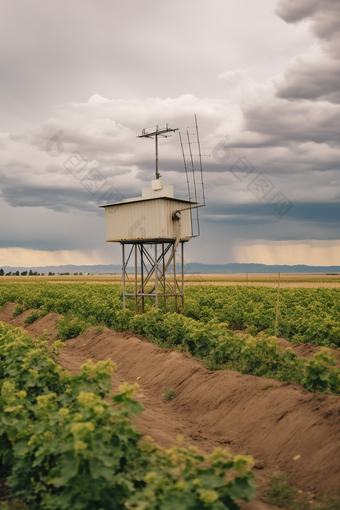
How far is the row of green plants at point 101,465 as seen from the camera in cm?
386

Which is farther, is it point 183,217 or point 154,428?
point 183,217

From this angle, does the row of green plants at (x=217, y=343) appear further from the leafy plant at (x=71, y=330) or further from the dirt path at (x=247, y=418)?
the dirt path at (x=247, y=418)

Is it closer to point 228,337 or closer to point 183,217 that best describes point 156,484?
point 228,337

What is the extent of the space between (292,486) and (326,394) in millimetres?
2497

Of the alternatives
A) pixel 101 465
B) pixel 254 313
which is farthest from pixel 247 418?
pixel 254 313

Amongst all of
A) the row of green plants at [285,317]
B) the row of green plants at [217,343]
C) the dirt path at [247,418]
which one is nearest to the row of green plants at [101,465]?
the dirt path at [247,418]

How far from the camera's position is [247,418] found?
25.9 ft

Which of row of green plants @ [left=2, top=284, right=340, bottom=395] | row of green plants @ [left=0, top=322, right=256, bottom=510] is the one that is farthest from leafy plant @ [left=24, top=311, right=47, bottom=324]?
row of green plants @ [left=0, top=322, right=256, bottom=510]

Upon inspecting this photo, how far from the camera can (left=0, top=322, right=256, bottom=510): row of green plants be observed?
3.86 m

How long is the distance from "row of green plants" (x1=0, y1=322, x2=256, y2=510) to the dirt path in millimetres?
1368

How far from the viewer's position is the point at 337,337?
13.2 metres

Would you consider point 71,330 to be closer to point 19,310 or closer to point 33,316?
point 33,316

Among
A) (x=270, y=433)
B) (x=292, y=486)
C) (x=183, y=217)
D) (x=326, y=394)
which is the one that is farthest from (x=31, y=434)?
(x=183, y=217)

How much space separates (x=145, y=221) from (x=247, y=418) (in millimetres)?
11156
